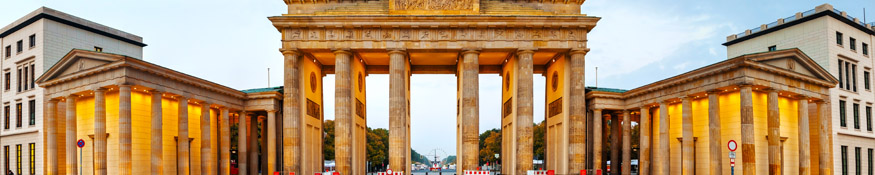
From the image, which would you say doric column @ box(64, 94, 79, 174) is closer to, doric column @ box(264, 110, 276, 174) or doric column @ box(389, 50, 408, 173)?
doric column @ box(264, 110, 276, 174)

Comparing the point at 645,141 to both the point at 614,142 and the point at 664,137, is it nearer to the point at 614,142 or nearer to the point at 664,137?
the point at 664,137

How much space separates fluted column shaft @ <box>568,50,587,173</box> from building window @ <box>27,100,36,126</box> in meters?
39.4

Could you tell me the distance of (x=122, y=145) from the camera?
38594mm

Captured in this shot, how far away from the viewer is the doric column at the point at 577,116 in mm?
52219

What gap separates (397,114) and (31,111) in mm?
26948

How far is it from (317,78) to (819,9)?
38.7 m

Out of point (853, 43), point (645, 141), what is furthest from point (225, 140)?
point (853, 43)

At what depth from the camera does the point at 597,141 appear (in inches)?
2101

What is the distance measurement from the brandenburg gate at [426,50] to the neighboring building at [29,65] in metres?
15.7

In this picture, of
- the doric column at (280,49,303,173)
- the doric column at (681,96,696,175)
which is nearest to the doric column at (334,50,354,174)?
the doric column at (280,49,303,173)

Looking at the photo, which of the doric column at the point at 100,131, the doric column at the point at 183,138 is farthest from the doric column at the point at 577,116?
the doric column at the point at 100,131

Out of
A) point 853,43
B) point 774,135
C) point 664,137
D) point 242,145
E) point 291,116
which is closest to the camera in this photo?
point 774,135

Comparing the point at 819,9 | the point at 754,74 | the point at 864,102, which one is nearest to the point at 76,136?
the point at 754,74

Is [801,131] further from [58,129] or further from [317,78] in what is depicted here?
[58,129]
